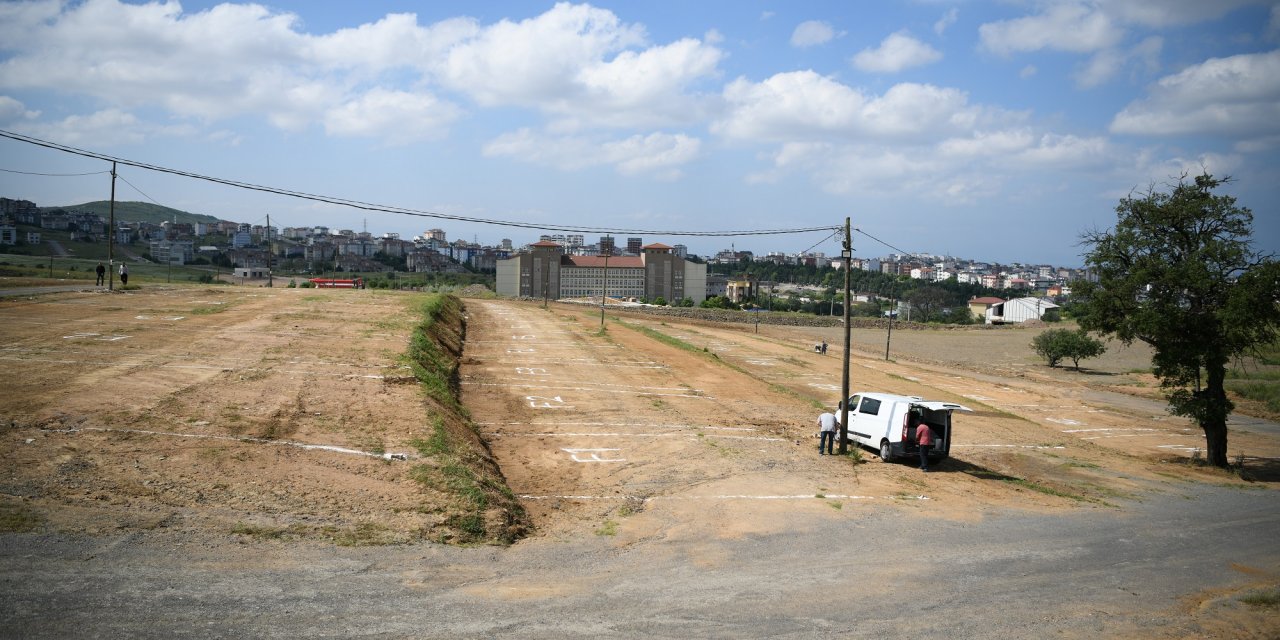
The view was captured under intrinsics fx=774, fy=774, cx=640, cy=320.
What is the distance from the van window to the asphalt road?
7.72m

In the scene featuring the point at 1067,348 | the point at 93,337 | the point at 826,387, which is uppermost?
the point at 93,337

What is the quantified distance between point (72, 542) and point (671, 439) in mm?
15208

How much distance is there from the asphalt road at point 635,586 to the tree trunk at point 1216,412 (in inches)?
491

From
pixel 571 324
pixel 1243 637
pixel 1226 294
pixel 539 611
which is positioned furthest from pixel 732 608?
pixel 571 324

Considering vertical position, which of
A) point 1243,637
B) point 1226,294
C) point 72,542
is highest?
point 1226,294

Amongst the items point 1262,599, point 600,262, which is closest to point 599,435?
point 1262,599

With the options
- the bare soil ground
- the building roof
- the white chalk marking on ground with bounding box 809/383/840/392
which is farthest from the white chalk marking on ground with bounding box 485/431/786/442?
the building roof

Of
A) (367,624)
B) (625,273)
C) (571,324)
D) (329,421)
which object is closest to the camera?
(367,624)

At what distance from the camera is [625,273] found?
166875mm

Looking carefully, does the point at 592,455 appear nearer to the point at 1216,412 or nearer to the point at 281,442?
the point at 281,442

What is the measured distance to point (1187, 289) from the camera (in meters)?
25.1

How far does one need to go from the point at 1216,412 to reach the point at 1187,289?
4.67m

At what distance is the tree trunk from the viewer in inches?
1016

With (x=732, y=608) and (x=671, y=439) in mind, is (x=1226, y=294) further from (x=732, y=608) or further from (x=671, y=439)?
(x=732, y=608)
